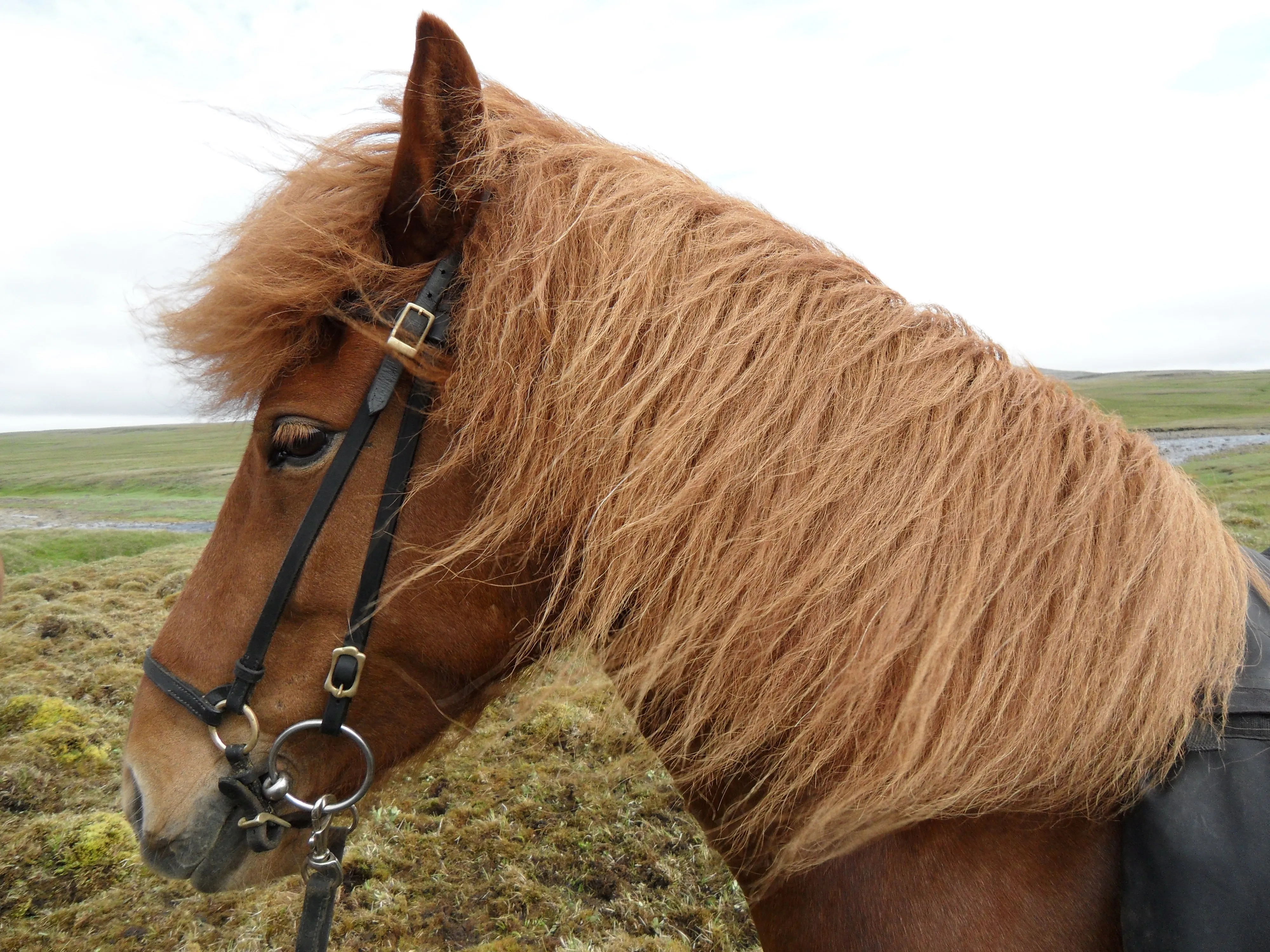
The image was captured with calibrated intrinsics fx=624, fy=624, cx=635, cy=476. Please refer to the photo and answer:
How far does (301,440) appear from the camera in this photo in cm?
136

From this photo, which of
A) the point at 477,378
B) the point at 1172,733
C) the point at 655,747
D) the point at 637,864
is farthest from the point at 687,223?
the point at 637,864

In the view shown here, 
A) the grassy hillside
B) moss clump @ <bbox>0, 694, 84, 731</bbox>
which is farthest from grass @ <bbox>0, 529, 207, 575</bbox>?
the grassy hillside

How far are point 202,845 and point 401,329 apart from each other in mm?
1268

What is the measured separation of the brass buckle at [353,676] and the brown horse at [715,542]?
1.4 inches

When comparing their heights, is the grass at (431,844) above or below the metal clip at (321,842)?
below

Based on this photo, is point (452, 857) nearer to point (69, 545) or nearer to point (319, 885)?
point (319, 885)

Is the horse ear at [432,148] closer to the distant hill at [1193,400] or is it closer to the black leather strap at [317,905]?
the black leather strap at [317,905]

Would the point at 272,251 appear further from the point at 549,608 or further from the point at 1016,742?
the point at 1016,742

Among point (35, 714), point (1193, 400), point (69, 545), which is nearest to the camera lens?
point (35, 714)

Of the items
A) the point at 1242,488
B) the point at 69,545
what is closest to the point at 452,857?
the point at 69,545

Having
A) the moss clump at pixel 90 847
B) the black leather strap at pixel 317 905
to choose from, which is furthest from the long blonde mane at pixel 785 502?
the moss clump at pixel 90 847

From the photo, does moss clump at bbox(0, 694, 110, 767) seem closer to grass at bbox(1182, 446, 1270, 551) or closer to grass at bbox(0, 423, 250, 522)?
grass at bbox(0, 423, 250, 522)

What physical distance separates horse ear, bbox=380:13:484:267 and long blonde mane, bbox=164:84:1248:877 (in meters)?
0.06

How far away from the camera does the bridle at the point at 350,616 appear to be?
1.32 meters
